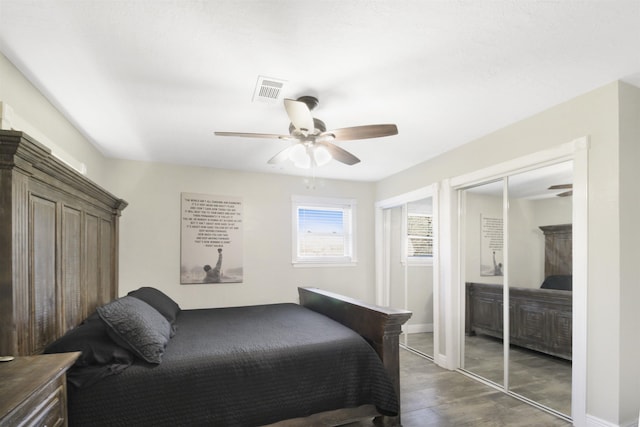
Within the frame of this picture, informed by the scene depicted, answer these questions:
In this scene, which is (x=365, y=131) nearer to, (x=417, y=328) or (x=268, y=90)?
(x=268, y=90)

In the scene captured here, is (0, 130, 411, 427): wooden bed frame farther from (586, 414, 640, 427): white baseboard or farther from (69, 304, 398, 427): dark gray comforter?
(586, 414, 640, 427): white baseboard

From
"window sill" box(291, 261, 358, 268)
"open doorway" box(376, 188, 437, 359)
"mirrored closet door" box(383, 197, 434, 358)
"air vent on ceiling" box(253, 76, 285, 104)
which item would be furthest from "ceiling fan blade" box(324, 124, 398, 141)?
"window sill" box(291, 261, 358, 268)

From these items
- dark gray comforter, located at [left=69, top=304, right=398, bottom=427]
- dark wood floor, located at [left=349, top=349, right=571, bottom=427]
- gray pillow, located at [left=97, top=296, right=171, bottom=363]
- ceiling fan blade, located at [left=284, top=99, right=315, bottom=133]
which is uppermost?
ceiling fan blade, located at [left=284, top=99, right=315, bottom=133]

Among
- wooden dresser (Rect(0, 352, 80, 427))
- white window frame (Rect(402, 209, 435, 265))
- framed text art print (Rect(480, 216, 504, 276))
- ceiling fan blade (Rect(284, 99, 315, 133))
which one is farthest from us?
white window frame (Rect(402, 209, 435, 265))

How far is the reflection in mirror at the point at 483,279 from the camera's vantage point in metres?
3.33

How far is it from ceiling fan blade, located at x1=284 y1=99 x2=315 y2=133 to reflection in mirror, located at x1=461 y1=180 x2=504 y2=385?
209cm

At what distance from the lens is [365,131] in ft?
8.05

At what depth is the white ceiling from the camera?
5.46 feet

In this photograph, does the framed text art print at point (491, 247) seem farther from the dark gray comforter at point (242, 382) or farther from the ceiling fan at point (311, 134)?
the dark gray comforter at point (242, 382)

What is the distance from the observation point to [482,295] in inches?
139

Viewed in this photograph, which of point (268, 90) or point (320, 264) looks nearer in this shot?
point (268, 90)

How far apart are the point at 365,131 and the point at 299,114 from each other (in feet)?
1.74

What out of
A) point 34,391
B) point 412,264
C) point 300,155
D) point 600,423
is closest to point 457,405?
point 600,423

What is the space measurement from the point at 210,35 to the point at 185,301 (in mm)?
3452
